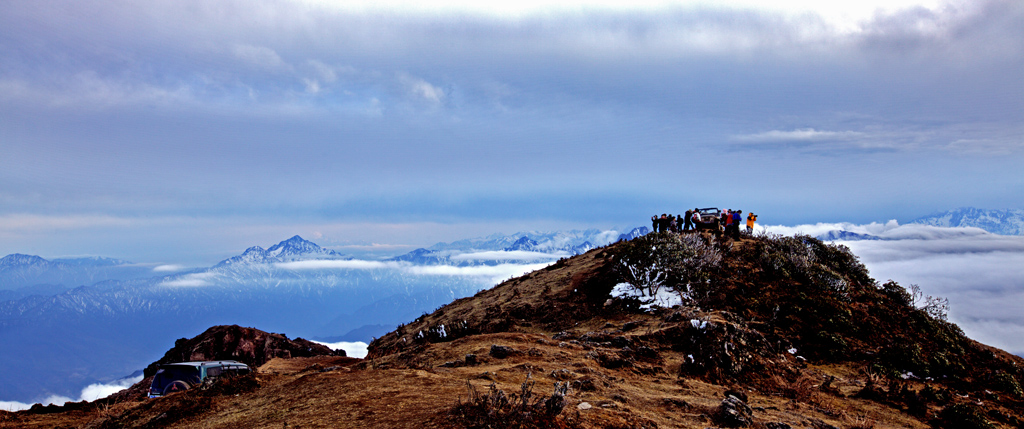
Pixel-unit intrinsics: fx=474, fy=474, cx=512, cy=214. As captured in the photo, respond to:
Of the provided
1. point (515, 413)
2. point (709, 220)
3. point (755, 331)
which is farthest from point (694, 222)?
point (515, 413)

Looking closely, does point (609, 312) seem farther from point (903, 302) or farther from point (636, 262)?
point (903, 302)

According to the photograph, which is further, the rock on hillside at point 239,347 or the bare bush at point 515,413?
the rock on hillside at point 239,347

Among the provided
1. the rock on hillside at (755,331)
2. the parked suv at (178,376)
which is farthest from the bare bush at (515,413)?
the parked suv at (178,376)

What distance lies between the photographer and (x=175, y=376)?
1539 cm

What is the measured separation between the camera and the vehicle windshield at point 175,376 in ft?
49.9

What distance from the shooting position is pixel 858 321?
2047 cm

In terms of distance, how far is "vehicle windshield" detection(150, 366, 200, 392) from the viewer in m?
15.2

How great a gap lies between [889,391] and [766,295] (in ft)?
26.5

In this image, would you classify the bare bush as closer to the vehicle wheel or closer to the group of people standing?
the vehicle wheel

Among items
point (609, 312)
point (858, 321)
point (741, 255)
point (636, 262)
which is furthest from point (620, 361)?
point (741, 255)

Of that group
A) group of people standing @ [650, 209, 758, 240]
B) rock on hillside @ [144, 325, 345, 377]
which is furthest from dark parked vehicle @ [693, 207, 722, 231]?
rock on hillside @ [144, 325, 345, 377]

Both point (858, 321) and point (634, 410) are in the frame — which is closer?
point (634, 410)

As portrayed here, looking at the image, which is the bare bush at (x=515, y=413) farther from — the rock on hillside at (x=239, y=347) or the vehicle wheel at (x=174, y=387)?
the rock on hillside at (x=239, y=347)

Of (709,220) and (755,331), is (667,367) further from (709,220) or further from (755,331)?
(709,220)
